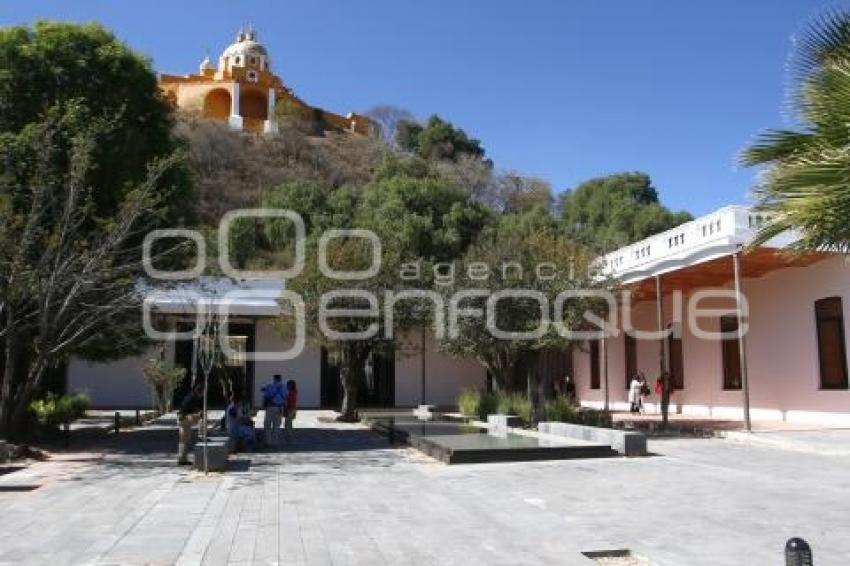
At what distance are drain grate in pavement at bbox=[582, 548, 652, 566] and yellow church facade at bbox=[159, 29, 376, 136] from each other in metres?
78.5

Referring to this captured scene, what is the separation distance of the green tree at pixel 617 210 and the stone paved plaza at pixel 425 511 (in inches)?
1280

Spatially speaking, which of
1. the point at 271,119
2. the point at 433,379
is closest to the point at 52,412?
the point at 433,379

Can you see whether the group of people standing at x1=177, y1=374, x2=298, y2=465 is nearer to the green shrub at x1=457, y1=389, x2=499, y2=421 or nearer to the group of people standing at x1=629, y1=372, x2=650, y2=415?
the green shrub at x1=457, y1=389, x2=499, y2=421

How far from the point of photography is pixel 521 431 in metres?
18.2

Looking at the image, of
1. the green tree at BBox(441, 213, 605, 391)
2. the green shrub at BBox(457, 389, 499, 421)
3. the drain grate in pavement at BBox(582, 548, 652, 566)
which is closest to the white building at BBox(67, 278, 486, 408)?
the green shrub at BBox(457, 389, 499, 421)

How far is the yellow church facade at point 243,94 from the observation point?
280ft

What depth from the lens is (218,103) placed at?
87.1 meters

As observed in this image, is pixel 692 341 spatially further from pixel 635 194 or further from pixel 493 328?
pixel 635 194

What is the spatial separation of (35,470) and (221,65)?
83.8 metres

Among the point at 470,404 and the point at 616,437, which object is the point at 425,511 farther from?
the point at 470,404

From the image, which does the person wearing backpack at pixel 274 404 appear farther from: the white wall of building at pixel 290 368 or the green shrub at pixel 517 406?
the white wall of building at pixel 290 368

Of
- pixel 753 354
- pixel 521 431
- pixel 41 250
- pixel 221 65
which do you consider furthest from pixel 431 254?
pixel 221 65

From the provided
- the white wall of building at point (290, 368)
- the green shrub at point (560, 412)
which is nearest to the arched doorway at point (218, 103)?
the white wall of building at point (290, 368)

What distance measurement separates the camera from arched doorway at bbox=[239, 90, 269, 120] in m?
87.2
